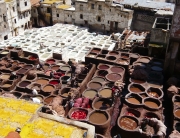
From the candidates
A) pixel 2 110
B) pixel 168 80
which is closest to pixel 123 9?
pixel 168 80

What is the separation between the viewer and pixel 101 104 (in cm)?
1923

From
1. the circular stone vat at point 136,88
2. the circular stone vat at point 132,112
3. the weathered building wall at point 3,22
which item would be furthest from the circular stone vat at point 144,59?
the weathered building wall at point 3,22

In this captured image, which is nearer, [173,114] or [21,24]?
[173,114]

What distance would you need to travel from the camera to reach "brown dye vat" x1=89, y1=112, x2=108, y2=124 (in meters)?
17.2

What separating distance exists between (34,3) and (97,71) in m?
36.9

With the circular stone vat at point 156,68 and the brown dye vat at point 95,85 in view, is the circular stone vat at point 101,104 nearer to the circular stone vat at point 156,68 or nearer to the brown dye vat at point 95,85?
the brown dye vat at point 95,85

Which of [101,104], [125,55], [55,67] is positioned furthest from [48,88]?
[125,55]

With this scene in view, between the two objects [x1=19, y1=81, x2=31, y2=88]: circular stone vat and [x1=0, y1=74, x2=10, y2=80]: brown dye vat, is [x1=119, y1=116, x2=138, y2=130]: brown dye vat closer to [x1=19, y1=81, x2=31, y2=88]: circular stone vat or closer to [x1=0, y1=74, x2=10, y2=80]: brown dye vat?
[x1=19, y1=81, x2=31, y2=88]: circular stone vat

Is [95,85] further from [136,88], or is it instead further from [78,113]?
[78,113]

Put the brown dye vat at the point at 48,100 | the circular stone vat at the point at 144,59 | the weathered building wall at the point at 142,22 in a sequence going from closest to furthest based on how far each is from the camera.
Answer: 1. the brown dye vat at the point at 48,100
2. the circular stone vat at the point at 144,59
3. the weathered building wall at the point at 142,22

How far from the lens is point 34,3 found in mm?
54062

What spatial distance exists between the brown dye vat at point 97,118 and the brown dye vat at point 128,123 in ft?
4.24

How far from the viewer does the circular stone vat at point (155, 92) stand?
20.6 metres

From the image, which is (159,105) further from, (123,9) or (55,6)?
(55,6)
